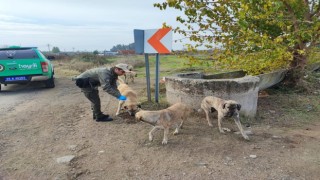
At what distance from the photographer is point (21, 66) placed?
1070cm

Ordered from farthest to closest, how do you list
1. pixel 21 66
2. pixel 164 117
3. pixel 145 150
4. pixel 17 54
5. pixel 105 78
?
pixel 17 54, pixel 21 66, pixel 105 78, pixel 164 117, pixel 145 150

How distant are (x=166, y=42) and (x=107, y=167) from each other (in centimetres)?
356

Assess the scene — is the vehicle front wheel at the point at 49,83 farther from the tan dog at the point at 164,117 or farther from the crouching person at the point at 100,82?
the tan dog at the point at 164,117

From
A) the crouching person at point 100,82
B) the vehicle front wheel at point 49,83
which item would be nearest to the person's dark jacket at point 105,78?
the crouching person at point 100,82

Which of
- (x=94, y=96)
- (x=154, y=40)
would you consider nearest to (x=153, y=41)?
(x=154, y=40)

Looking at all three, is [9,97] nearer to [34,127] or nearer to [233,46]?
[34,127]

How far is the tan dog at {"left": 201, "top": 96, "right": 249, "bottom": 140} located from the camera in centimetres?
542

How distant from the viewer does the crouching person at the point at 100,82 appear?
6.04 metres

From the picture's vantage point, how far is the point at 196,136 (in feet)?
18.5

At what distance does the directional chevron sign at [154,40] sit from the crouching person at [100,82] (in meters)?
1.16

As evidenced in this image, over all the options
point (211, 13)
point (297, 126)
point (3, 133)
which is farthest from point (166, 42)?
→ point (3, 133)

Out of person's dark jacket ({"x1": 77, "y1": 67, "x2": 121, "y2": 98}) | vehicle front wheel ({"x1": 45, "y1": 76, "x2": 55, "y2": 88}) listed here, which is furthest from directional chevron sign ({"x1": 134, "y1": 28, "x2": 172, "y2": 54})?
vehicle front wheel ({"x1": 45, "y1": 76, "x2": 55, "y2": 88})

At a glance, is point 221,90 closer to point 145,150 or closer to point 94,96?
point 145,150

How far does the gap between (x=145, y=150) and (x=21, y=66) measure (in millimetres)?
7670
